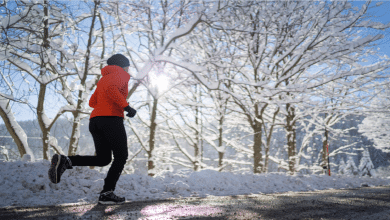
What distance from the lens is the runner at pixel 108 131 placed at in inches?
106

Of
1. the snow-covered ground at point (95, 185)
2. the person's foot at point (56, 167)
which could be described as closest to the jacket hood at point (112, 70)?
the person's foot at point (56, 167)

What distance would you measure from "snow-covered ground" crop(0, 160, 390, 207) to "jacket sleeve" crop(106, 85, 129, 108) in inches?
60.9

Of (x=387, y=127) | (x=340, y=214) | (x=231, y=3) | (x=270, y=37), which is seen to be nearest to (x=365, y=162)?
(x=387, y=127)

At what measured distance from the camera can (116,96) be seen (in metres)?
2.69

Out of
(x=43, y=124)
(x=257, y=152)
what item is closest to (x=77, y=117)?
(x=43, y=124)

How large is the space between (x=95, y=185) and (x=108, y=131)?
1574 millimetres

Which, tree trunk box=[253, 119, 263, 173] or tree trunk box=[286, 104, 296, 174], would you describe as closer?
tree trunk box=[253, 119, 263, 173]

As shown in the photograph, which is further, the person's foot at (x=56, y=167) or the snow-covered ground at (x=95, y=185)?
the snow-covered ground at (x=95, y=185)

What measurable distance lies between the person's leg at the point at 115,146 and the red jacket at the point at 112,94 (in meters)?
0.14

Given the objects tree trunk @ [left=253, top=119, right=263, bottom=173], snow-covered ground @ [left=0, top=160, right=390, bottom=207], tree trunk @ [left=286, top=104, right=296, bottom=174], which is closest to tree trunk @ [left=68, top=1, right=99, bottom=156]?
snow-covered ground @ [left=0, top=160, right=390, bottom=207]

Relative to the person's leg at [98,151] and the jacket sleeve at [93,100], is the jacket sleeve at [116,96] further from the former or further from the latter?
the jacket sleeve at [93,100]

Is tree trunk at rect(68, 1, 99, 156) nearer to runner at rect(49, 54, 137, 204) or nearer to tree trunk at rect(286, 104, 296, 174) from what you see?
runner at rect(49, 54, 137, 204)

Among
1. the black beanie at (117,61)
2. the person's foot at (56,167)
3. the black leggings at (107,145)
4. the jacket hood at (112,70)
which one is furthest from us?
the black beanie at (117,61)

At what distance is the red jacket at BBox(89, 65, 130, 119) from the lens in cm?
270
